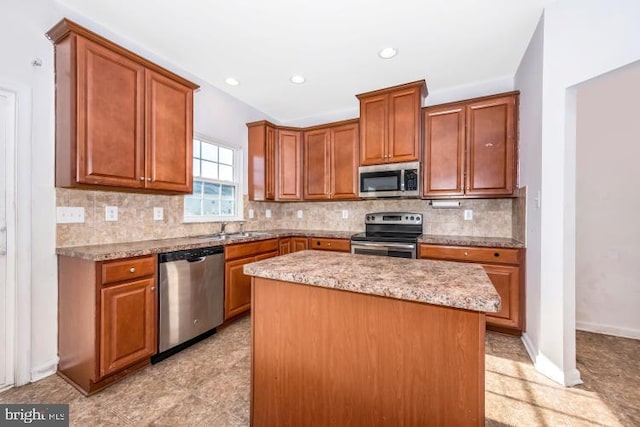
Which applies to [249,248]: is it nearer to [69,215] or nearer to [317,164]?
[69,215]

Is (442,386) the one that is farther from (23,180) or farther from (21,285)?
(23,180)

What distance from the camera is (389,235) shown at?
3504 mm

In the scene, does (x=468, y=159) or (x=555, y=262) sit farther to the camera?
(x=468, y=159)

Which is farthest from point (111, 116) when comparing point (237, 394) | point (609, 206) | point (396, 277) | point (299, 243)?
point (609, 206)

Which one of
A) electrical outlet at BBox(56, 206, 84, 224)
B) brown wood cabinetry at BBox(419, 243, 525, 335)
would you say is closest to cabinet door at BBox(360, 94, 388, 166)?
brown wood cabinetry at BBox(419, 243, 525, 335)

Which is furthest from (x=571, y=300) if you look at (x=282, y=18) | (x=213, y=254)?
(x=282, y=18)

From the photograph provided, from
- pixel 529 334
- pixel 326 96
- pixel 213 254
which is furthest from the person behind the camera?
pixel 326 96

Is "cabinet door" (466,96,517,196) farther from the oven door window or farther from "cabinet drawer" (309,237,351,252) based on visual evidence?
"cabinet drawer" (309,237,351,252)

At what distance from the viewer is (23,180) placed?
71.7 inches

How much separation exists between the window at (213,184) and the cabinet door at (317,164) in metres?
0.95

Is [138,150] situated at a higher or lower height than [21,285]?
higher

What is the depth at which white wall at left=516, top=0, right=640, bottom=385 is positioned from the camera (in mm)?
1784

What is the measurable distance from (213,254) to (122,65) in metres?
1.65

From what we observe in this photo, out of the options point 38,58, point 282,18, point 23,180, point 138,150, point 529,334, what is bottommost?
point 529,334
